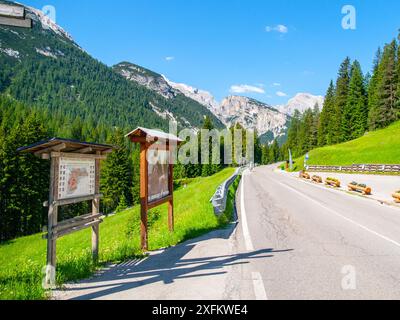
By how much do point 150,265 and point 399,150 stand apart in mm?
50088

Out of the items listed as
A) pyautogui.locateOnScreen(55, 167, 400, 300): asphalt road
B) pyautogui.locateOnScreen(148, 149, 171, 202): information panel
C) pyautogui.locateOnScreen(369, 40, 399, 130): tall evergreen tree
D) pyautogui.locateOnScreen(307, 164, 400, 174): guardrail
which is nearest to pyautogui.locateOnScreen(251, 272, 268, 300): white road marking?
pyautogui.locateOnScreen(55, 167, 400, 300): asphalt road

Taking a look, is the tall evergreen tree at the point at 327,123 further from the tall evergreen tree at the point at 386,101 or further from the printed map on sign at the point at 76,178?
the printed map on sign at the point at 76,178

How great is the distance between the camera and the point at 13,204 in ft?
126

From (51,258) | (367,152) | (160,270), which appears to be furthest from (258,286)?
(367,152)

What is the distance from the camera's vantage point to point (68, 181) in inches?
273

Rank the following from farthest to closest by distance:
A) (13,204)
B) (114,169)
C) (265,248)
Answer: (114,169)
(13,204)
(265,248)

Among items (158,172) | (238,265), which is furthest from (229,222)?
(238,265)

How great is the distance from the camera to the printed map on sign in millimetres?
6758

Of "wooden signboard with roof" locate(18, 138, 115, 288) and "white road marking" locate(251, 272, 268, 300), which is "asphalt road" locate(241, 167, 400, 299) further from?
"wooden signboard with roof" locate(18, 138, 115, 288)

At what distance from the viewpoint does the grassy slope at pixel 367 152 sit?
46453 mm

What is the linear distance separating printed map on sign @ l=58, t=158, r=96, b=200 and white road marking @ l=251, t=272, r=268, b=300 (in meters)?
4.56

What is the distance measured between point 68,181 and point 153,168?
12.0ft

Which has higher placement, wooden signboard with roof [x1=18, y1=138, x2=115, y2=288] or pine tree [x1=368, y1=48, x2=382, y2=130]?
pine tree [x1=368, y1=48, x2=382, y2=130]

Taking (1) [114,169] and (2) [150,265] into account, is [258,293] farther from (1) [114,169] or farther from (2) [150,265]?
(1) [114,169]
